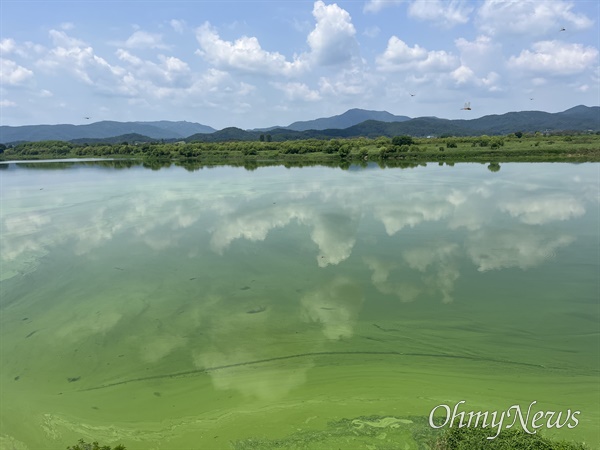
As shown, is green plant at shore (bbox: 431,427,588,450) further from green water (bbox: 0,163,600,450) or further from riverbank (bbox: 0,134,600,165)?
riverbank (bbox: 0,134,600,165)

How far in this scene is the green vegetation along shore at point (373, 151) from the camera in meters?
51.2

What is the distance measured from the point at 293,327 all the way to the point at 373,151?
5849 centimetres

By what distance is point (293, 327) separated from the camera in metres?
8.96

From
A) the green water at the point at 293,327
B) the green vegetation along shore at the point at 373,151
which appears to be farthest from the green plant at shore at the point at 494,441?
the green vegetation along shore at the point at 373,151

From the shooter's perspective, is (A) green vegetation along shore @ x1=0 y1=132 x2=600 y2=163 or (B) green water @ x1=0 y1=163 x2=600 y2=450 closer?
(B) green water @ x1=0 y1=163 x2=600 y2=450

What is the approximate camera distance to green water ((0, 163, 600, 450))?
6094 mm

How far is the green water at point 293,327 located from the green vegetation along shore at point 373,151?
36.8 meters

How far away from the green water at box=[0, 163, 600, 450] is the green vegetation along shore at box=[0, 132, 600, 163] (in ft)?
121

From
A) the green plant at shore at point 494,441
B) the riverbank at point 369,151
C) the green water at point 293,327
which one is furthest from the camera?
the riverbank at point 369,151

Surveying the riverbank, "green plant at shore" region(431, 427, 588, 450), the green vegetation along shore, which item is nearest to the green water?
"green plant at shore" region(431, 427, 588, 450)

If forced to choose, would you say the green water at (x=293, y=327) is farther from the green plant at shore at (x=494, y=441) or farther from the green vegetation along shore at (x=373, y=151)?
the green vegetation along shore at (x=373, y=151)

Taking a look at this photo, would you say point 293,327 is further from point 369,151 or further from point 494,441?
point 369,151

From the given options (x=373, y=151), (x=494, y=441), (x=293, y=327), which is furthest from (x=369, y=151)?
(x=494, y=441)

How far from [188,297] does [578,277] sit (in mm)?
12342
